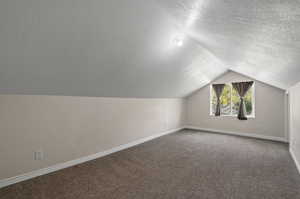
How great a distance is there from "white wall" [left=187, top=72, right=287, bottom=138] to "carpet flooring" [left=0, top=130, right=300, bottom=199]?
116 cm

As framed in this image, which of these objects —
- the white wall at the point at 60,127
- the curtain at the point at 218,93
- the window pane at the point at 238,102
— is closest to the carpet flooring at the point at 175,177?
the white wall at the point at 60,127

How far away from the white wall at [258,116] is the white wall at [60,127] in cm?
274

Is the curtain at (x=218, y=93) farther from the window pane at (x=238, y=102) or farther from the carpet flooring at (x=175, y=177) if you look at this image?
the carpet flooring at (x=175, y=177)

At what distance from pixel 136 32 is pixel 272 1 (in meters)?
1.49

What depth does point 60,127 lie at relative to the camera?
250 cm

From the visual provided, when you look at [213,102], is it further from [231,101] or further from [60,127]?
[60,127]

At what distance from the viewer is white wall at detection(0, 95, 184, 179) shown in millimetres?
2021

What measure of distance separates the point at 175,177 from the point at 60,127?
80.9 inches

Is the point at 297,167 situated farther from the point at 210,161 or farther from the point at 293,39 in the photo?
the point at 293,39

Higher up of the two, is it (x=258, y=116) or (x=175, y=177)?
(x=258, y=116)

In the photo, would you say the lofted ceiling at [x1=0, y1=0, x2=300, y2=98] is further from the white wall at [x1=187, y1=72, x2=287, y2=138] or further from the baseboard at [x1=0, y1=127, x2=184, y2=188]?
the white wall at [x1=187, y1=72, x2=287, y2=138]

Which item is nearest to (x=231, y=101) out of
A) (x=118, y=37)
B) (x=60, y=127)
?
(x=118, y=37)

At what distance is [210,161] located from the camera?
2807 mm

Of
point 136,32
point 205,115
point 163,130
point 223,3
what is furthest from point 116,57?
point 205,115
